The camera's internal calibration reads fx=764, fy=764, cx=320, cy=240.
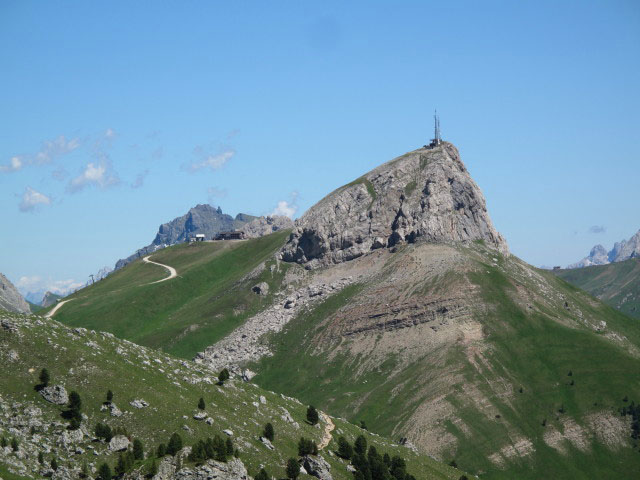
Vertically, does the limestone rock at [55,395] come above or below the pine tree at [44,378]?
below

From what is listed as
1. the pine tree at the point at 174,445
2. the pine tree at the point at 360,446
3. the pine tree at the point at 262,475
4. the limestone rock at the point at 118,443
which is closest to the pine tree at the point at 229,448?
the pine tree at the point at 262,475

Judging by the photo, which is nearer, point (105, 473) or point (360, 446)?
point (105, 473)

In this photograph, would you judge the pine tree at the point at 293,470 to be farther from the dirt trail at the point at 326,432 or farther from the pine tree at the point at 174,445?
the pine tree at the point at 174,445

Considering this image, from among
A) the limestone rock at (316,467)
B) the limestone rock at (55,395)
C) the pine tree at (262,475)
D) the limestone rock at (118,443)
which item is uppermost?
the limestone rock at (55,395)

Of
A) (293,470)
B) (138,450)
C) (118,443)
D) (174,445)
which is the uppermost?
(174,445)

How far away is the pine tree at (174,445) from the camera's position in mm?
117062

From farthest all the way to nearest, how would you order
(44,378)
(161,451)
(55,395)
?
(44,378), (55,395), (161,451)

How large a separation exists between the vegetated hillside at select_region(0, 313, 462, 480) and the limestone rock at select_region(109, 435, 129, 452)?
150 millimetres

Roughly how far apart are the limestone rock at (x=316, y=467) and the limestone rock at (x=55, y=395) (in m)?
41.8

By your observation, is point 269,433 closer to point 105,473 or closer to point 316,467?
point 316,467

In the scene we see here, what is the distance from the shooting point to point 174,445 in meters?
118

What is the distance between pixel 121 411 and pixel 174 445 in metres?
11.9

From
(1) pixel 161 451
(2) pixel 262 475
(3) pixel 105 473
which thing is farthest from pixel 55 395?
(2) pixel 262 475

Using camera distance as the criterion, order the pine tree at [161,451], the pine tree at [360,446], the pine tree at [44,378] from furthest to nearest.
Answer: the pine tree at [360,446] < the pine tree at [44,378] < the pine tree at [161,451]
